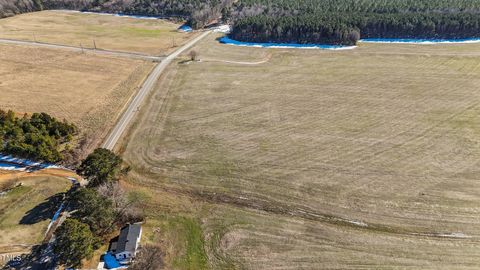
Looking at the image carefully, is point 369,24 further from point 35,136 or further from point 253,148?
point 35,136

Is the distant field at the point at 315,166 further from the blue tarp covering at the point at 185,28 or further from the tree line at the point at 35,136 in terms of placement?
the blue tarp covering at the point at 185,28

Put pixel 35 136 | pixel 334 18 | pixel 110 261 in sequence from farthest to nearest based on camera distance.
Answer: pixel 334 18, pixel 35 136, pixel 110 261

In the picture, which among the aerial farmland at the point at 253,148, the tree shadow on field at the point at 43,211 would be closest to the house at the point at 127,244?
the aerial farmland at the point at 253,148

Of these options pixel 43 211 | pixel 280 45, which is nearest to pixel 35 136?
pixel 43 211

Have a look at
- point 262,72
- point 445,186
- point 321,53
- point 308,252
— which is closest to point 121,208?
point 308,252

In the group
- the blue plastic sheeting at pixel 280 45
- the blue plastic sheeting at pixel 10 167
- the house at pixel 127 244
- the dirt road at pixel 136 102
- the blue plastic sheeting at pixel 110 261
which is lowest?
the blue plastic sheeting at pixel 110 261

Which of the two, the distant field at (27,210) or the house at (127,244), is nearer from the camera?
the house at (127,244)
